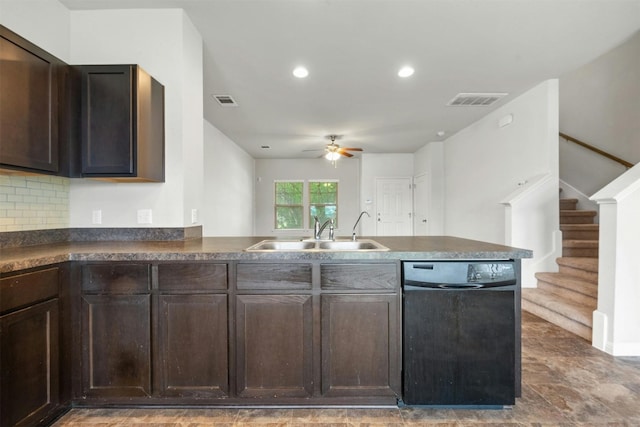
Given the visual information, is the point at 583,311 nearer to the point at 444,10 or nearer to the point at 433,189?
the point at 444,10

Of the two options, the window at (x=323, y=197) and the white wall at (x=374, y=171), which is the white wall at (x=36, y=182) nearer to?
the white wall at (x=374, y=171)

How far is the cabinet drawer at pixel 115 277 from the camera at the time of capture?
1.75 metres

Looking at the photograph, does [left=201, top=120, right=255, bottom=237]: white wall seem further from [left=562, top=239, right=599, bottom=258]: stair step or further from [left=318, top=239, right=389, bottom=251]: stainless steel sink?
[left=562, top=239, right=599, bottom=258]: stair step

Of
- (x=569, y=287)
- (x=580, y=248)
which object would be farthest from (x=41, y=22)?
(x=580, y=248)

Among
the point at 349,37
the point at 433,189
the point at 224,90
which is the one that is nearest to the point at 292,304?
the point at 349,37

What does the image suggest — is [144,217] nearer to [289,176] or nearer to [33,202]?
[33,202]

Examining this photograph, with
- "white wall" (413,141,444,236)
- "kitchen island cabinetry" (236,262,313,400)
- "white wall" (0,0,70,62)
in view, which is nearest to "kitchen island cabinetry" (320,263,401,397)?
"kitchen island cabinetry" (236,262,313,400)

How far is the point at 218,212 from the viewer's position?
547 centimetres

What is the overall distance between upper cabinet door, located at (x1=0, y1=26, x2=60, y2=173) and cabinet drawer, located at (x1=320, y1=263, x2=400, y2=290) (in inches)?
69.2

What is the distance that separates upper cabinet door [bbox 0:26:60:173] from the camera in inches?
64.1

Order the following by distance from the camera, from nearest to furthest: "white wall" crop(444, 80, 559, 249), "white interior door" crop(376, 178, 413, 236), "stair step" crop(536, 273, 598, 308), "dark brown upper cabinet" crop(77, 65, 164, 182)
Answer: "dark brown upper cabinet" crop(77, 65, 164, 182), "stair step" crop(536, 273, 598, 308), "white wall" crop(444, 80, 559, 249), "white interior door" crop(376, 178, 413, 236)

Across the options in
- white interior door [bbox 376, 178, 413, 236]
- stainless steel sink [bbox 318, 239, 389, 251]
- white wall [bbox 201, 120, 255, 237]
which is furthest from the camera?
white interior door [bbox 376, 178, 413, 236]

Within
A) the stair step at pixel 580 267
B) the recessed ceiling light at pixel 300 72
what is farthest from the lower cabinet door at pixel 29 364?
the stair step at pixel 580 267

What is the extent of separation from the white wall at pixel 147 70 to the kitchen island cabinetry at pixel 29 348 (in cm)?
82
